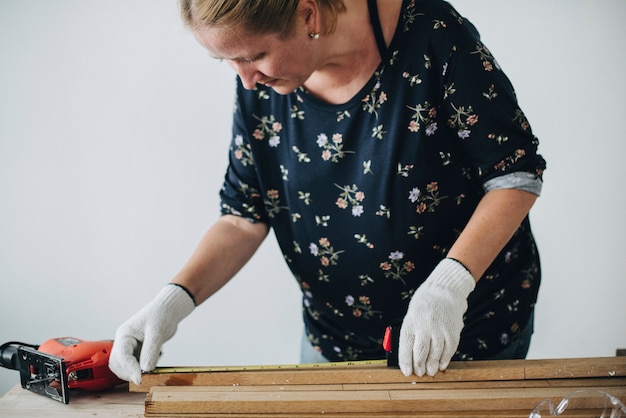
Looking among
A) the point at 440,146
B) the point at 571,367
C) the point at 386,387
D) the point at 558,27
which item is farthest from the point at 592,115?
the point at 386,387

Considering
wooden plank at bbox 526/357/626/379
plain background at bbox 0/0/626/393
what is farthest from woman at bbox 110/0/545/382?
plain background at bbox 0/0/626/393

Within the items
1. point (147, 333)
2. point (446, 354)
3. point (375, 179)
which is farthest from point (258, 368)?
point (375, 179)

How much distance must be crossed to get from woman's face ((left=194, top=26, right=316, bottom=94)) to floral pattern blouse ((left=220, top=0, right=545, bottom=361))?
0.18m

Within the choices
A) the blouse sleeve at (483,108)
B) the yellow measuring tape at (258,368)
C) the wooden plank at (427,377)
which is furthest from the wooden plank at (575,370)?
the blouse sleeve at (483,108)

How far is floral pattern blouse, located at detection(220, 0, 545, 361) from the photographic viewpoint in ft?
4.70

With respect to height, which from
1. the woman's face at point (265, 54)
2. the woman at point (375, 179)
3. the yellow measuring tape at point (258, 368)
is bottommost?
the yellow measuring tape at point (258, 368)

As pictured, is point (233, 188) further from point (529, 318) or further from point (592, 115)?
point (592, 115)

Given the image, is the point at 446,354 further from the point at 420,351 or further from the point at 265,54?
the point at 265,54

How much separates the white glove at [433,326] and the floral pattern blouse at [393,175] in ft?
0.75

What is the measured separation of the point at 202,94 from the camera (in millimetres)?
2504

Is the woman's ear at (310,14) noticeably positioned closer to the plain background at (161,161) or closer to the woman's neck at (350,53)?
the woman's neck at (350,53)

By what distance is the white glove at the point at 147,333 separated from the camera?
1406mm

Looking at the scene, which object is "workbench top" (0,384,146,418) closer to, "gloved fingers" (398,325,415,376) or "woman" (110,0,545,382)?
"woman" (110,0,545,382)

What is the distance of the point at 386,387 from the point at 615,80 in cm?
180
